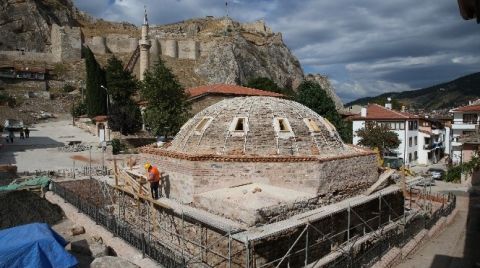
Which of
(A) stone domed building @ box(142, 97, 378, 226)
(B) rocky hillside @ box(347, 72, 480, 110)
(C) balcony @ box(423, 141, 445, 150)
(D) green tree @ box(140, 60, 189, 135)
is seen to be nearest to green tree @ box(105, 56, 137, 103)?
(D) green tree @ box(140, 60, 189, 135)

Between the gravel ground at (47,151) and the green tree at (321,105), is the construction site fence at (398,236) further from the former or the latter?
the gravel ground at (47,151)

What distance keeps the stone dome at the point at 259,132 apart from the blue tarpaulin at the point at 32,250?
5.43 m

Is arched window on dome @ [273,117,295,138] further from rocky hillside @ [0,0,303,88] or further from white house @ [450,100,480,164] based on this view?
rocky hillside @ [0,0,303,88]

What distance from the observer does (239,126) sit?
45.9ft

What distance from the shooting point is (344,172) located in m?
13.0

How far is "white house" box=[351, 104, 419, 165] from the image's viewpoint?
121ft

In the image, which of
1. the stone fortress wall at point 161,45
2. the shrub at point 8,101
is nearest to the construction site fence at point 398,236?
the shrub at point 8,101

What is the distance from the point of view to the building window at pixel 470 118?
3384 centimetres

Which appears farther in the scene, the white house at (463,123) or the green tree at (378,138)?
the white house at (463,123)

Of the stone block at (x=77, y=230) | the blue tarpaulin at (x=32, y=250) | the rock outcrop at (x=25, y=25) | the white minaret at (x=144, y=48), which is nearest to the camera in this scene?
the blue tarpaulin at (x=32, y=250)

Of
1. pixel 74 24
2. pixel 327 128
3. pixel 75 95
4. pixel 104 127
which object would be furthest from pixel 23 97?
Answer: pixel 327 128

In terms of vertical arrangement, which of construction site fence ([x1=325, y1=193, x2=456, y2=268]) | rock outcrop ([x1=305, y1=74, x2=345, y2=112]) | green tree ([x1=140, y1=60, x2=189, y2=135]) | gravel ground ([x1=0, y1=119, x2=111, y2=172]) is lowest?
construction site fence ([x1=325, y1=193, x2=456, y2=268])

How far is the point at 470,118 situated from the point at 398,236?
2671cm

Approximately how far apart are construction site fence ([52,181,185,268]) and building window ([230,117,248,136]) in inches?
190
